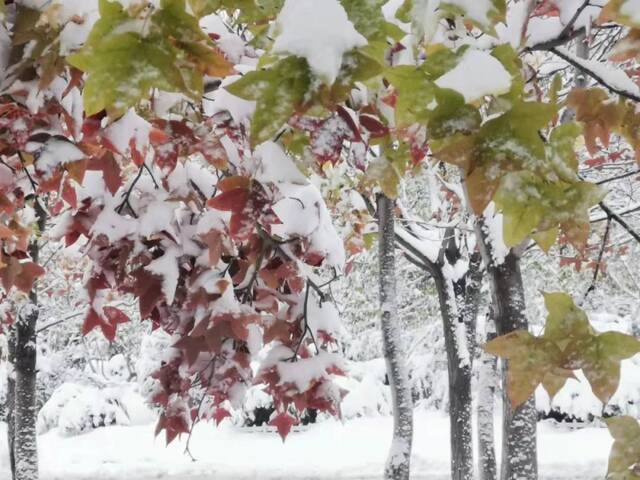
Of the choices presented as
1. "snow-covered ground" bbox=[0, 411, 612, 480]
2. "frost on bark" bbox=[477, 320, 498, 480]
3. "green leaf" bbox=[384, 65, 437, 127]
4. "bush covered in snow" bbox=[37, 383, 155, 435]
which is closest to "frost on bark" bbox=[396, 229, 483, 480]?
"frost on bark" bbox=[477, 320, 498, 480]

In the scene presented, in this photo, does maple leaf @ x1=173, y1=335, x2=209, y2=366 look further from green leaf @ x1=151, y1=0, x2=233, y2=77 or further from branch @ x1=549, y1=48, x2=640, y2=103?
branch @ x1=549, y1=48, x2=640, y2=103

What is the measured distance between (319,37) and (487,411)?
6.63m

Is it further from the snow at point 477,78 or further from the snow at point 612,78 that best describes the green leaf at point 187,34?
the snow at point 612,78

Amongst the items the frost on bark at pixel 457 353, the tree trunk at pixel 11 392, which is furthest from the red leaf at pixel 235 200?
the tree trunk at pixel 11 392

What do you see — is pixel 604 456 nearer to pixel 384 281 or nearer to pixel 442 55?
pixel 384 281

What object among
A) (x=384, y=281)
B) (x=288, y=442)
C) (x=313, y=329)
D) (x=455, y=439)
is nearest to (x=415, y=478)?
(x=288, y=442)

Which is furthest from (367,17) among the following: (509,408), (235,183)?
(509,408)

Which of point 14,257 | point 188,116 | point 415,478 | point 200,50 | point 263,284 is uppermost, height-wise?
point 188,116

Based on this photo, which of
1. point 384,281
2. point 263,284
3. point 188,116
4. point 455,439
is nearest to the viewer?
point 188,116

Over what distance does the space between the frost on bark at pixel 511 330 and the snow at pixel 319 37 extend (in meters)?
3.81

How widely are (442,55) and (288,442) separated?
14024mm

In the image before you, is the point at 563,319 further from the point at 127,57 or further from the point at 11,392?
the point at 11,392

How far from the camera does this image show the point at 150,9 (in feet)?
3.04

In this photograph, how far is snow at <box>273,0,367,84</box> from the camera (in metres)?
0.82
